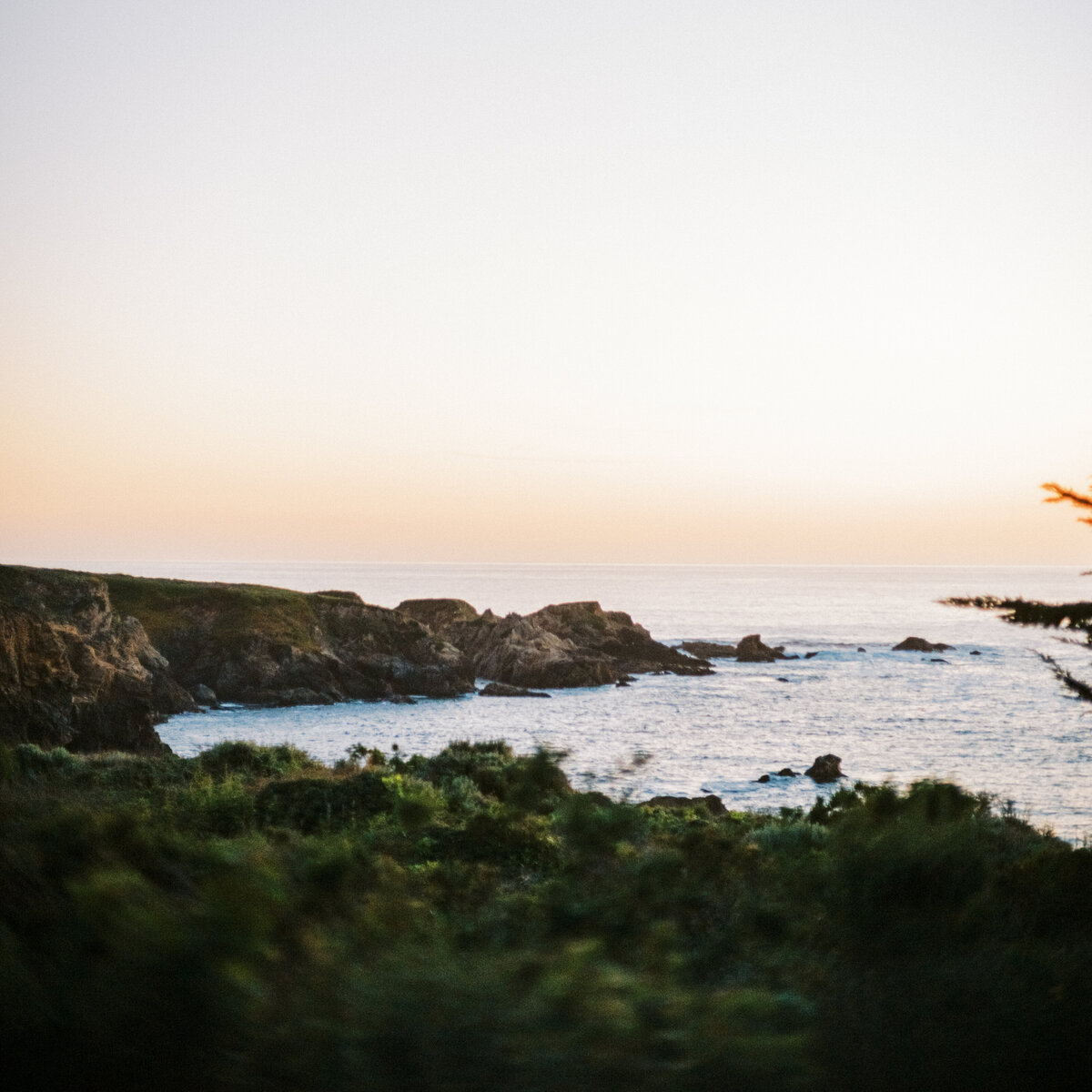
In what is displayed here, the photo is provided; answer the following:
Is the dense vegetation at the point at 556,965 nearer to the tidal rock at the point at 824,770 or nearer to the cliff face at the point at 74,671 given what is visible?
the cliff face at the point at 74,671

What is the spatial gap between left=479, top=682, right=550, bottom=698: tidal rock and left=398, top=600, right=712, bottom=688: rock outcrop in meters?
3.31

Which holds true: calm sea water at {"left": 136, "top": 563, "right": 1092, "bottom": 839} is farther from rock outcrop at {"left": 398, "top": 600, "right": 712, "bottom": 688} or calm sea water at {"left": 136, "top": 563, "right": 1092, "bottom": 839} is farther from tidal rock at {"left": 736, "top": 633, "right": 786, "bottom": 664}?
rock outcrop at {"left": 398, "top": 600, "right": 712, "bottom": 688}

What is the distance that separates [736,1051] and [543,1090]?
740 mm

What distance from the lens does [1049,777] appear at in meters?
31.3

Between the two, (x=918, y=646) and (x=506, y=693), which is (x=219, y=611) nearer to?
(x=506, y=693)


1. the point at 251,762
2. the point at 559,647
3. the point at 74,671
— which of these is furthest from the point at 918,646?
the point at 251,762

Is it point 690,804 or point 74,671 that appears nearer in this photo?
point 690,804

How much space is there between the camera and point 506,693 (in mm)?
60625

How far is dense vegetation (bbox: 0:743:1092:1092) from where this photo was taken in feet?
10.1

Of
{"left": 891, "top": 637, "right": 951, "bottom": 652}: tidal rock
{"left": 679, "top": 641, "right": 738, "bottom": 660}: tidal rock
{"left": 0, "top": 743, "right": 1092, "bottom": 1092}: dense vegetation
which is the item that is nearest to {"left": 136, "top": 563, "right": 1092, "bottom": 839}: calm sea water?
{"left": 0, "top": 743, "right": 1092, "bottom": 1092}: dense vegetation

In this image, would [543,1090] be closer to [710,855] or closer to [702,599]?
[710,855]

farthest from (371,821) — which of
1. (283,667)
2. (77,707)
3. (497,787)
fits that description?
(283,667)

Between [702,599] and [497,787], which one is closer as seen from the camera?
[497,787]

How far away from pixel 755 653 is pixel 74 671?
59.7 meters
